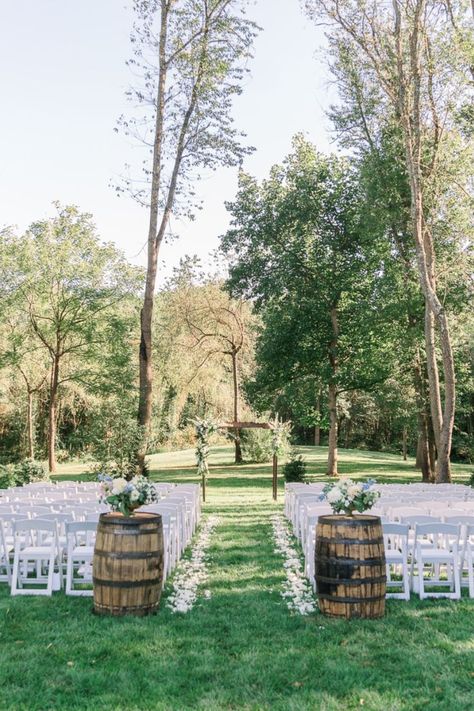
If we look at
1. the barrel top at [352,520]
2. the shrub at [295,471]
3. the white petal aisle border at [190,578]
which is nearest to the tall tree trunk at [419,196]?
the shrub at [295,471]

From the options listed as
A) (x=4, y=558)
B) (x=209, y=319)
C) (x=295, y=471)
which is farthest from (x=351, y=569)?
(x=209, y=319)

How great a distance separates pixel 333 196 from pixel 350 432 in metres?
26.2

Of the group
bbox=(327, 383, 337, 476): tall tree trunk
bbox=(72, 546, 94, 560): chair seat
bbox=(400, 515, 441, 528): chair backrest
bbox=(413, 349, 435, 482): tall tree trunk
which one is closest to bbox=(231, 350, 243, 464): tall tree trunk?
bbox=(327, 383, 337, 476): tall tree trunk

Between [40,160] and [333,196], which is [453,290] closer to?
[333,196]

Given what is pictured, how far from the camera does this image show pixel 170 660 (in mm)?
4805

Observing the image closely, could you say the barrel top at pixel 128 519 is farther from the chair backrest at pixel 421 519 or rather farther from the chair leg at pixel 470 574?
the chair leg at pixel 470 574

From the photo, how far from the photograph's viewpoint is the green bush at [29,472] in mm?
18794

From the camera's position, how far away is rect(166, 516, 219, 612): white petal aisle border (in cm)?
643

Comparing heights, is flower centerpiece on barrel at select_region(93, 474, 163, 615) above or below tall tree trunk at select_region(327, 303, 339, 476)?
below

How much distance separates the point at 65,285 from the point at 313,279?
473 inches

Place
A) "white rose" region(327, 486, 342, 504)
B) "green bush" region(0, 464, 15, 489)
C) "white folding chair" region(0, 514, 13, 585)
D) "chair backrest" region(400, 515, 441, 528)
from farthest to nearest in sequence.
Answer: "green bush" region(0, 464, 15, 489), "chair backrest" region(400, 515, 441, 528), "white folding chair" region(0, 514, 13, 585), "white rose" region(327, 486, 342, 504)

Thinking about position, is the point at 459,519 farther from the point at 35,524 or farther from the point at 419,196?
the point at 419,196

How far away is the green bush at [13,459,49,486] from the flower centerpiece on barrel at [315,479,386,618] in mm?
14258

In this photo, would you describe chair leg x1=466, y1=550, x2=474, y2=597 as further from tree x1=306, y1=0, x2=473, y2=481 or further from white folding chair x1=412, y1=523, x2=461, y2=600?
tree x1=306, y1=0, x2=473, y2=481
